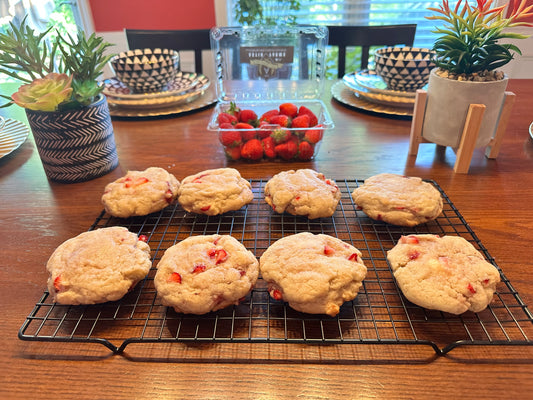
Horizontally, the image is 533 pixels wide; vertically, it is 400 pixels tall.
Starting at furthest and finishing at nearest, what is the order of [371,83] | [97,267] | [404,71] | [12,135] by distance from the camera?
[371,83] → [404,71] → [12,135] → [97,267]

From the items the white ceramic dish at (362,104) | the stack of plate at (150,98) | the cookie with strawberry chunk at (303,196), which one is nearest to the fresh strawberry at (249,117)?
the cookie with strawberry chunk at (303,196)

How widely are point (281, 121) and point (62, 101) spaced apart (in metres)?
0.74

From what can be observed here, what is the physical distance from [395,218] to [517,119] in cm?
112

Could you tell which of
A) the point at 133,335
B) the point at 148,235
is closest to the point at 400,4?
the point at 148,235

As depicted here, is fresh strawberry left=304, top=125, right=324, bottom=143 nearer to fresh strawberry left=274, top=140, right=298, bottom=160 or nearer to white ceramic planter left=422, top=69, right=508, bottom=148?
fresh strawberry left=274, top=140, right=298, bottom=160

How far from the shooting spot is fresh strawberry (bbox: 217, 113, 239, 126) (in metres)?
1.38

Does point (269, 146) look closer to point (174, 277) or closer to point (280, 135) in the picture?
point (280, 135)

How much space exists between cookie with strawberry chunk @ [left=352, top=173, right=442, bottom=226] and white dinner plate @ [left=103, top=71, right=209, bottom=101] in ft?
3.91

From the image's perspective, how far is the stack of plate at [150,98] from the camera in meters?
1.81

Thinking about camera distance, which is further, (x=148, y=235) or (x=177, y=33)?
(x=177, y=33)

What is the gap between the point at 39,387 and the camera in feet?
2.14

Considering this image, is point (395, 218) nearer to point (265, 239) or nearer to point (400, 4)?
point (265, 239)

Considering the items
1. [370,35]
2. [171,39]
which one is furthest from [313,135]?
[171,39]

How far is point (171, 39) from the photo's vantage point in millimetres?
2453
